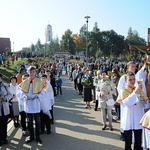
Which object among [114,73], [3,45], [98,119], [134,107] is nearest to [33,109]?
[134,107]

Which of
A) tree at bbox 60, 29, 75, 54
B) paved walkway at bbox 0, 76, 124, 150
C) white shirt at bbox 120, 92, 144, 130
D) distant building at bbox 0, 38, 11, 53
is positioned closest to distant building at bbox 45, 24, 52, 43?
tree at bbox 60, 29, 75, 54

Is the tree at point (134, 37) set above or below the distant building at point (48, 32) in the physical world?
below

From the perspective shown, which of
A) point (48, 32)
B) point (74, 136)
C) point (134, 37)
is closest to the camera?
point (74, 136)

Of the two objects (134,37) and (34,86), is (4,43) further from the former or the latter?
(34,86)

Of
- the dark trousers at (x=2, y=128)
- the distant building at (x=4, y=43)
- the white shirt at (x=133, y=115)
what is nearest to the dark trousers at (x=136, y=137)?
the white shirt at (x=133, y=115)

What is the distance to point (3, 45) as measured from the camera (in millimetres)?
85188

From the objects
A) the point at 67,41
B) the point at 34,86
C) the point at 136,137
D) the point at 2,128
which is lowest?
the point at 2,128

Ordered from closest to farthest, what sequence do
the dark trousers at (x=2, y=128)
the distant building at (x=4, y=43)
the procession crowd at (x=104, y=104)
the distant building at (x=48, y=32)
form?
the procession crowd at (x=104, y=104)
the dark trousers at (x=2, y=128)
the distant building at (x=4, y=43)
the distant building at (x=48, y=32)

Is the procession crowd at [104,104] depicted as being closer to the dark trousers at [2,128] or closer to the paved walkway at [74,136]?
the dark trousers at [2,128]

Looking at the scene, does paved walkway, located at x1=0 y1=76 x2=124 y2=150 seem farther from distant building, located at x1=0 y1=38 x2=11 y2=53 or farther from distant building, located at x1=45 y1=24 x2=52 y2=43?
distant building, located at x1=45 y1=24 x2=52 y2=43

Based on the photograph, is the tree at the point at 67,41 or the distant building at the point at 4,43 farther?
the tree at the point at 67,41

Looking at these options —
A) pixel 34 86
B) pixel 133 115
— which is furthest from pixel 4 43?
pixel 133 115

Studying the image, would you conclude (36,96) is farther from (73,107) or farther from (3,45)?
(3,45)

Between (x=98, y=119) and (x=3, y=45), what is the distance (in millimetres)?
79742
